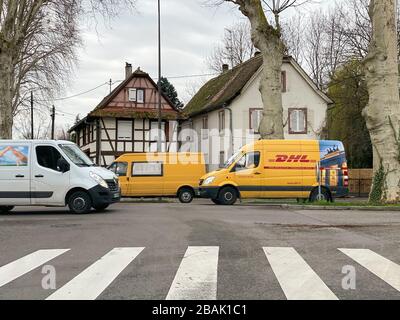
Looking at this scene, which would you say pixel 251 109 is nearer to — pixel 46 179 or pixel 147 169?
pixel 147 169

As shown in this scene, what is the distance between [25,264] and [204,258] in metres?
2.58

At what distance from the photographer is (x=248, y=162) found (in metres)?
19.9

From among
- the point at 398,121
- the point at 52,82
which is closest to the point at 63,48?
the point at 52,82

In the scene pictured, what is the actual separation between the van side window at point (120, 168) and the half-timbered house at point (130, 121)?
59.4 feet

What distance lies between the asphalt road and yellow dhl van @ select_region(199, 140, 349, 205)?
21.5 feet

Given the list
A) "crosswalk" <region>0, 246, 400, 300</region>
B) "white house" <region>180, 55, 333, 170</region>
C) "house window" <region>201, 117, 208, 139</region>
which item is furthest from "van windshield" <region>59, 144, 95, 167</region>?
"house window" <region>201, 117, 208, 139</region>

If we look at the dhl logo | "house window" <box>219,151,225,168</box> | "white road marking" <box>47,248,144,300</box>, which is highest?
"house window" <box>219,151,225,168</box>

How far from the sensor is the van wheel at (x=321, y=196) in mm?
19695

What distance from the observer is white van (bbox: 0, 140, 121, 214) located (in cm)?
1496

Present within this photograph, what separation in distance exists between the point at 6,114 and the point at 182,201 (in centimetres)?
961

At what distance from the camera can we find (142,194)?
23.5 metres

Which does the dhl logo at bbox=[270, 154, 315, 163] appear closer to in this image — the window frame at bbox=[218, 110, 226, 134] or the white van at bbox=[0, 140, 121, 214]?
the white van at bbox=[0, 140, 121, 214]

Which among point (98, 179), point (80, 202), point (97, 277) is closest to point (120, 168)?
point (98, 179)

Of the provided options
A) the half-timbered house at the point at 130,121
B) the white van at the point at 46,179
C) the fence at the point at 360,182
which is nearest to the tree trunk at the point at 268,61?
the white van at the point at 46,179
